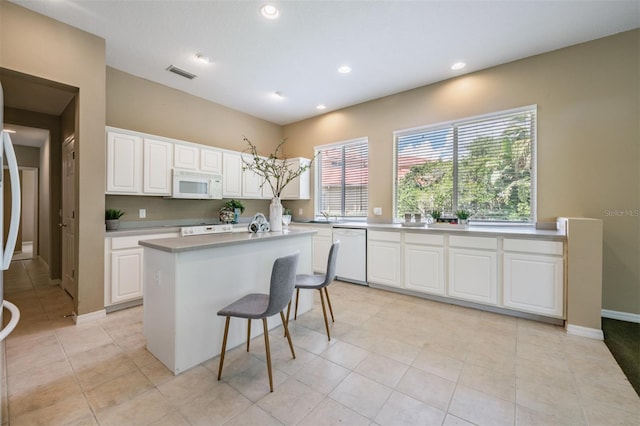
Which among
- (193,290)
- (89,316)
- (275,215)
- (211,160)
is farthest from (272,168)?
(89,316)

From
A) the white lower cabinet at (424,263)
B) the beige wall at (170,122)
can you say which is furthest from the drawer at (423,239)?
the beige wall at (170,122)

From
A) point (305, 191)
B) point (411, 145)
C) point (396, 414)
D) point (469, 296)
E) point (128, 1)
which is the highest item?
point (128, 1)

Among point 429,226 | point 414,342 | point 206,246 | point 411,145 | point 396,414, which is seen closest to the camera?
point 396,414

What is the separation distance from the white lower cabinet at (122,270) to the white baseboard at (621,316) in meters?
5.42

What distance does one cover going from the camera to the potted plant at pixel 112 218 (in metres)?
3.21

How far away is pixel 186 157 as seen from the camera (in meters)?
3.96

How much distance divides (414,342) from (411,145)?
3.01 meters

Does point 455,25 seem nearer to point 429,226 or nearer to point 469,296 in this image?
point 429,226

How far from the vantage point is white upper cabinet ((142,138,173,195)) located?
139 inches

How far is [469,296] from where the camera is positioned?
3186 mm

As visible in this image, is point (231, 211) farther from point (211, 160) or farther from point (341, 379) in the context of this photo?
point (341, 379)

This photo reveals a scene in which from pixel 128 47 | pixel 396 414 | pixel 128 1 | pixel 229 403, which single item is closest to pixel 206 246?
pixel 229 403

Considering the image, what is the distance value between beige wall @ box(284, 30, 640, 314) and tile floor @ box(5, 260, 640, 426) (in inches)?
49.9

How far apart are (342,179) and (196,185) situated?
8.52 ft
